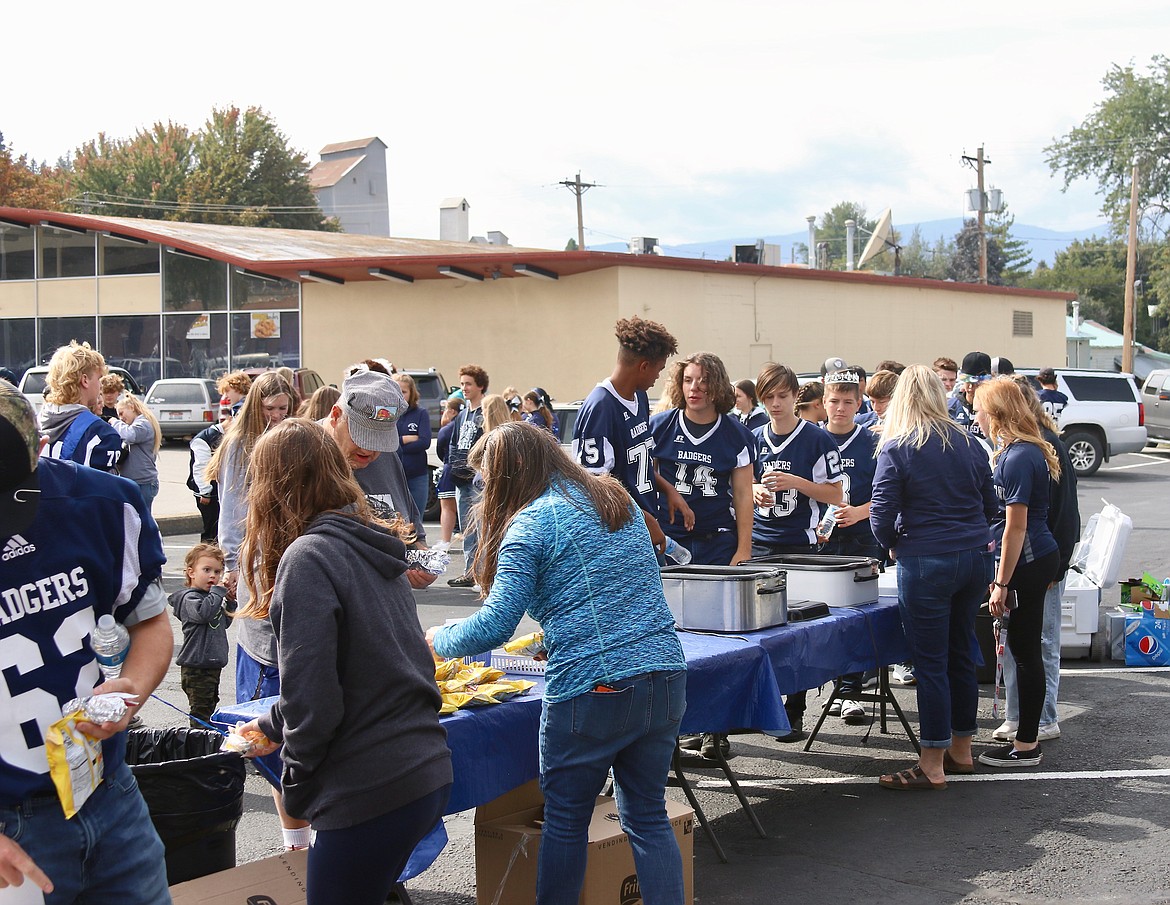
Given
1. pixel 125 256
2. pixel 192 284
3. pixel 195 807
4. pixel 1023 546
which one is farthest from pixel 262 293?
pixel 195 807

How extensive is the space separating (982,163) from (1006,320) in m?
16.5

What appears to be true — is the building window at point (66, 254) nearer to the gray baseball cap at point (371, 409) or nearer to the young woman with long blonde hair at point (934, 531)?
the young woman with long blonde hair at point (934, 531)

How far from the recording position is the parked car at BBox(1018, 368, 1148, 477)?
70.5 feet

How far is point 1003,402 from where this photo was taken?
5914mm

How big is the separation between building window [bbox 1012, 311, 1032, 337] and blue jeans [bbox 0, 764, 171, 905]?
33.3m

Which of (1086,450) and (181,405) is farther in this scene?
(181,405)

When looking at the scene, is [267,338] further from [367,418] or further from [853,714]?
[367,418]

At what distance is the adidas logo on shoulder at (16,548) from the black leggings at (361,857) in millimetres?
1001

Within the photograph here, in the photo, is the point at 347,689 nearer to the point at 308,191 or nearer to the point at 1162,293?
the point at 1162,293

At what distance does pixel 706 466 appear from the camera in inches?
244

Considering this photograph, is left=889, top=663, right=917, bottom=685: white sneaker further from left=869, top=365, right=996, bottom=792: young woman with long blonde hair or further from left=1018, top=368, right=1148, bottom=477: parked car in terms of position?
left=1018, top=368, right=1148, bottom=477: parked car

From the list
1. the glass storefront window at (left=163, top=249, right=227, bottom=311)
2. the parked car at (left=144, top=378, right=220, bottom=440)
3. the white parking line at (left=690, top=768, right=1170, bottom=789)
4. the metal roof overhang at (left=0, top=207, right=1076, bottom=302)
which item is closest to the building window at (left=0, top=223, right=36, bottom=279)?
the metal roof overhang at (left=0, top=207, right=1076, bottom=302)

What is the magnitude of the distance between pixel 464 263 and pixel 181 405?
25.9 ft

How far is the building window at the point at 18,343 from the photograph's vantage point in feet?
111
